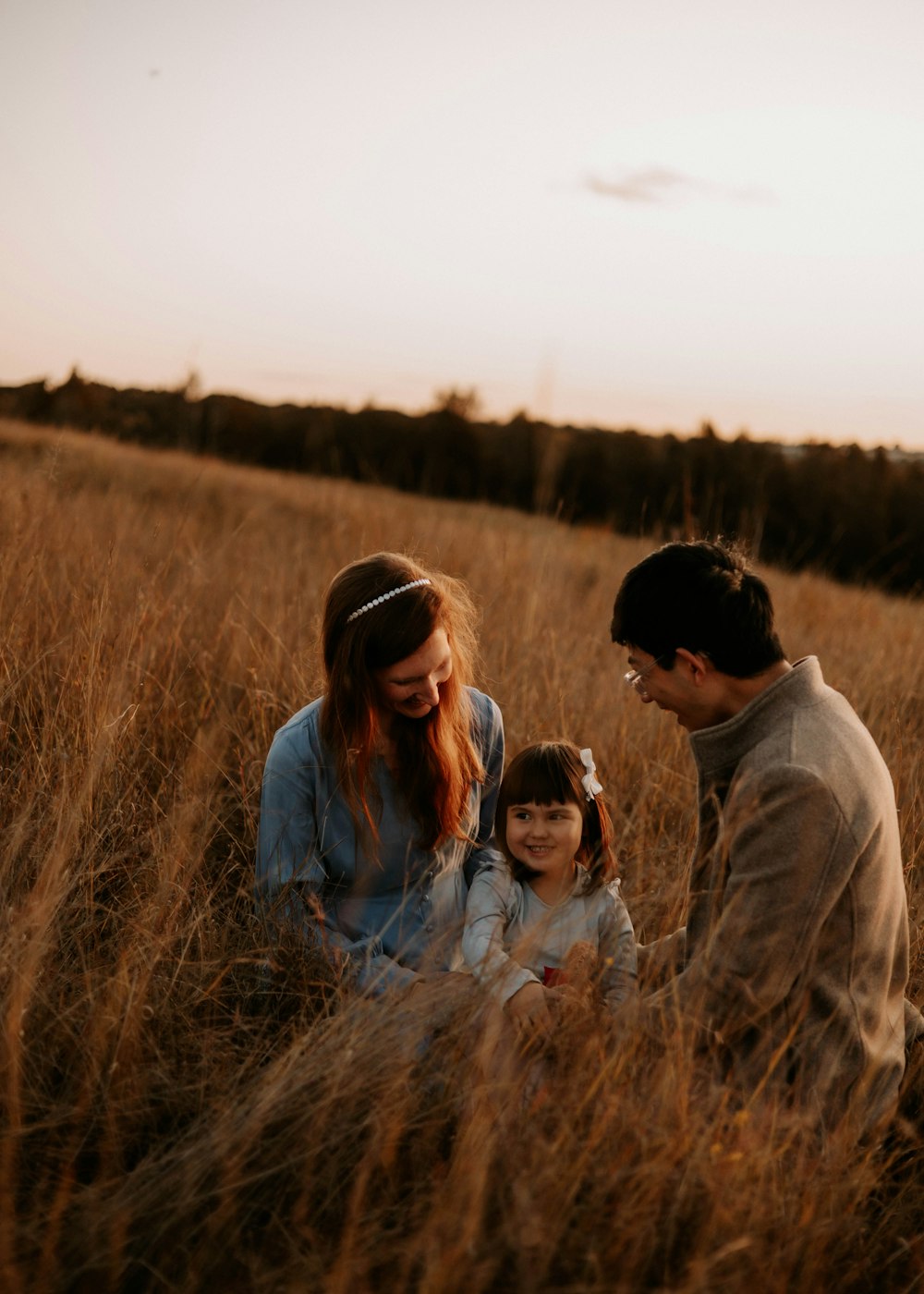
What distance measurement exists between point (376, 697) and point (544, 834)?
55cm

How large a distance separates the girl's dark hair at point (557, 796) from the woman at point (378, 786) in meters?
0.10

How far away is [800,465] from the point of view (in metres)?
17.5

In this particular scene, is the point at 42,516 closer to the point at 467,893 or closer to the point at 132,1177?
the point at 467,893

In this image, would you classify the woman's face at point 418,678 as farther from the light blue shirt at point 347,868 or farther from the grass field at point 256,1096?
→ the grass field at point 256,1096

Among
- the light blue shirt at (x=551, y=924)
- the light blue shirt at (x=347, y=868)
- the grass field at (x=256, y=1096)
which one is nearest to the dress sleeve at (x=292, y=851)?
the light blue shirt at (x=347, y=868)

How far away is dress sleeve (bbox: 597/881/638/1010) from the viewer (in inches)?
89.4

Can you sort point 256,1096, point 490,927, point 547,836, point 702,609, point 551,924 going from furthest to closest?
point 547,836, point 490,927, point 551,924, point 702,609, point 256,1096

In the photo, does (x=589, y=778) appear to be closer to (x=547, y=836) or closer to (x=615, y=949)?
(x=547, y=836)

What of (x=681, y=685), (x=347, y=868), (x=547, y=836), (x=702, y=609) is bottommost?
(x=347, y=868)

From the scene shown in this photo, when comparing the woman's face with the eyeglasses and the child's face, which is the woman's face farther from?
the eyeglasses

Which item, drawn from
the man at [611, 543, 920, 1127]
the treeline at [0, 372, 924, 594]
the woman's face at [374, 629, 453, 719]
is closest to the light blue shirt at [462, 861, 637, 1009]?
the man at [611, 543, 920, 1127]

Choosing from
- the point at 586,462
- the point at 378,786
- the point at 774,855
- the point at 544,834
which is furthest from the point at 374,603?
the point at 586,462

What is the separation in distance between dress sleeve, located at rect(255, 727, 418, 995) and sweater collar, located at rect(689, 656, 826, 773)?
917 mm

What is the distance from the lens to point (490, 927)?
253 centimetres
